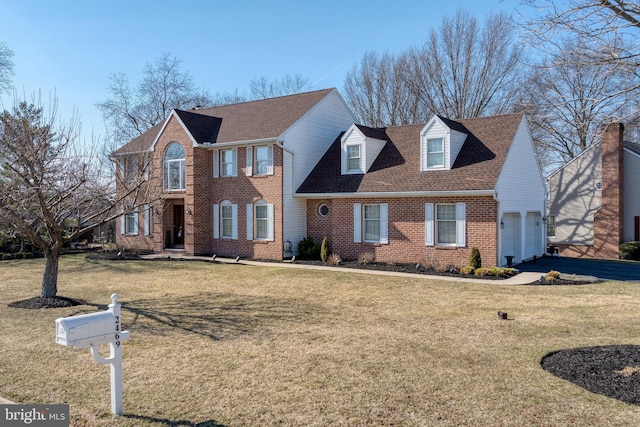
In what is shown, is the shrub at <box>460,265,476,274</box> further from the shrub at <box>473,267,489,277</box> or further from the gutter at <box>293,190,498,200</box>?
the gutter at <box>293,190,498,200</box>

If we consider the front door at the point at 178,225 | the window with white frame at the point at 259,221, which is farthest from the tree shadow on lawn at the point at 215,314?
the front door at the point at 178,225

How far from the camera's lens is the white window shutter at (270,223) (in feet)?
72.0

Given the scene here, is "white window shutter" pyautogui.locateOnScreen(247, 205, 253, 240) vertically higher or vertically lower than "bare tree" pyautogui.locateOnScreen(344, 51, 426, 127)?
lower

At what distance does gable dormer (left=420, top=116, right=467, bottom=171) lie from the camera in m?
19.3

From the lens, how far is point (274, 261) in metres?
21.4

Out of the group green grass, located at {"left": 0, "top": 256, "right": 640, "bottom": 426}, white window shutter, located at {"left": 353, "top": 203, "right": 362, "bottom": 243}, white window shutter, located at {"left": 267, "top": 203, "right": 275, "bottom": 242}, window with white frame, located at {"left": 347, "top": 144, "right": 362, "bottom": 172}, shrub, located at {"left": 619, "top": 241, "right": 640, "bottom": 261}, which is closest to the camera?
green grass, located at {"left": 0, "top": 256, "right": 640, "bottom": 426}

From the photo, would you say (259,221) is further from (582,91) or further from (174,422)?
(174,422)

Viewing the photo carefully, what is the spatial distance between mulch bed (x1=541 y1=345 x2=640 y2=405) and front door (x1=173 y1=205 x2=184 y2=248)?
22.1 metres

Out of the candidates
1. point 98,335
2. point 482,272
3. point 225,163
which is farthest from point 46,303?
point 225,163

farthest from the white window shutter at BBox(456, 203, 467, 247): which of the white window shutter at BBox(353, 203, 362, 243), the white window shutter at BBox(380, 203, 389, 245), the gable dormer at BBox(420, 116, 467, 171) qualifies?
the white window shutter at BBox(353, 203, 362, 243)

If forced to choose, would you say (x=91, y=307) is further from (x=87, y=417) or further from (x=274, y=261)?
(x=274, y=261)

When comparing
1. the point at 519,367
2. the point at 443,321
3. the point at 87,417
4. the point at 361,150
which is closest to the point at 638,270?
the point at 361,150

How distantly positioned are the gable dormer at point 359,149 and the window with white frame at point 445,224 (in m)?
4.03

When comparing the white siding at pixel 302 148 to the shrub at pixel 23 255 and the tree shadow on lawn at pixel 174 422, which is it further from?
the tree shadow on lawn at pixel 174 422
